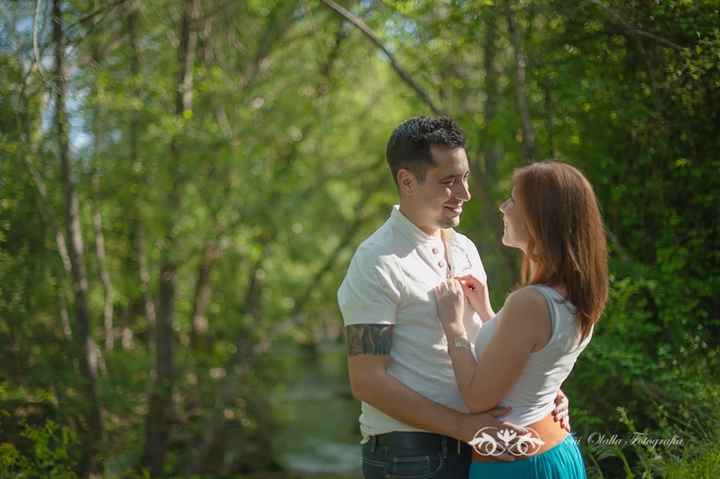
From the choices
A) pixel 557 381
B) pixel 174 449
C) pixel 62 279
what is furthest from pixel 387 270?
pixel 174 449

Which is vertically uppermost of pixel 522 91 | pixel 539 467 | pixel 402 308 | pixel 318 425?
pixel 522 91

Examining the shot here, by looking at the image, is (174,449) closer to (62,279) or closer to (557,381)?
(62,279)

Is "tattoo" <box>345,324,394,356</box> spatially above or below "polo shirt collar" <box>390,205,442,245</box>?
below

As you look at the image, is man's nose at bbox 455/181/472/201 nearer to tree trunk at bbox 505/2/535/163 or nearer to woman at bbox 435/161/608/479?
woman at bbox 435/161/608/479

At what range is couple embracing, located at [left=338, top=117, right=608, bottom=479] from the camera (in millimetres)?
2170

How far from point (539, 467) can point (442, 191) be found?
876mm

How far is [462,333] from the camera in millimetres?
2232

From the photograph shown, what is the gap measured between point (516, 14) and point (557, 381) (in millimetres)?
3378

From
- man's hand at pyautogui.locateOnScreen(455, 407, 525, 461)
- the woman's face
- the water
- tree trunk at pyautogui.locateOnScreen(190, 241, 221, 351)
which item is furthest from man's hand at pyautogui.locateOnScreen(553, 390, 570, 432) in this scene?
the water

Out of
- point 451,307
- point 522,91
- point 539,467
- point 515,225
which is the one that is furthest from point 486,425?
point 522,91

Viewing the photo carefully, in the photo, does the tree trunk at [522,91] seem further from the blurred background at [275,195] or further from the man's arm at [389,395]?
the man's arm at [389,395]

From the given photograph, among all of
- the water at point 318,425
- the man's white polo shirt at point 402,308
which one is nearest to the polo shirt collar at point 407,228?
the man's white polo shirt at point 402,308

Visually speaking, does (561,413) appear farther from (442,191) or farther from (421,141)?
(421,141)

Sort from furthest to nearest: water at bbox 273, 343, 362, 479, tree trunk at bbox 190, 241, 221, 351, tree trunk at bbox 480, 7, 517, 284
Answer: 1. water at bbox 273, 343, 362, 479
2. tree trunk at bbox 190, 241, 221, 351
3. tree trunk at bbox 480, 7, 517, 284
